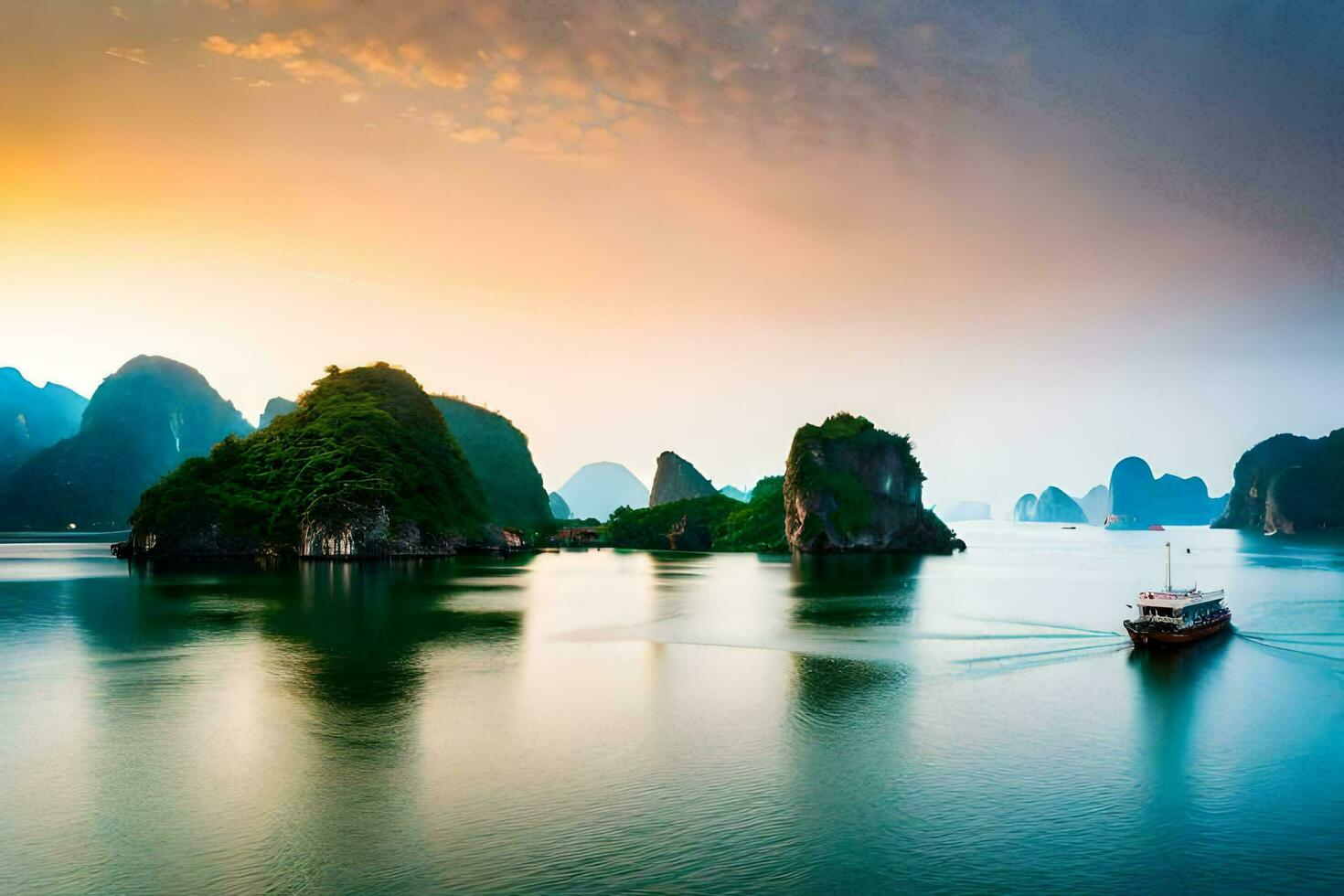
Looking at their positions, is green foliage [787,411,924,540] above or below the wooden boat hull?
above

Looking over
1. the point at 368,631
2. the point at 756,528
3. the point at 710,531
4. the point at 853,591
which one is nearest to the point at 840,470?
the point at 756,528

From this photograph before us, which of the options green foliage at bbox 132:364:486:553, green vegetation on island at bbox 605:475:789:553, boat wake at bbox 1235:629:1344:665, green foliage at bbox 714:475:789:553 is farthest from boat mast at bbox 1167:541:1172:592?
green vegetation on island at bbox 605:475:789:553

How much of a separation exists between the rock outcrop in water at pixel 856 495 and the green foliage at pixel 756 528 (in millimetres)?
10149

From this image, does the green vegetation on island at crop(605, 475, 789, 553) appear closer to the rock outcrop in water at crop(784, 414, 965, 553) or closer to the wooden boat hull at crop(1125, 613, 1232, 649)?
the rock outcrop in water at crop(784, 414, 965, 553)

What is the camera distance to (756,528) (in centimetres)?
18500

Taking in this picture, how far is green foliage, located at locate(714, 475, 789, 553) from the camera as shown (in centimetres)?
17900

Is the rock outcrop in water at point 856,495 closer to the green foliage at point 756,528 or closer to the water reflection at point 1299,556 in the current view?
the green foliage at point 756,528

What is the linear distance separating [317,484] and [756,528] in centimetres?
9640

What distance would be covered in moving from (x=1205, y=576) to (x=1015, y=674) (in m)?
76.4

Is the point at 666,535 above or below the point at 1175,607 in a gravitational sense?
below

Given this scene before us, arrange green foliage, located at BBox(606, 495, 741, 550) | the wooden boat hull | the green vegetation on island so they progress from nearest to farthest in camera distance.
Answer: the wooden boat hull → the green vegetation on island → green foliage, located at BBox(606, 495, 741, 550)

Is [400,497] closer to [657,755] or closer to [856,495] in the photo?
[856,495]

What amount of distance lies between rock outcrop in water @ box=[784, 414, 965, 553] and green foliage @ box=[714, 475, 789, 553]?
10.1 m

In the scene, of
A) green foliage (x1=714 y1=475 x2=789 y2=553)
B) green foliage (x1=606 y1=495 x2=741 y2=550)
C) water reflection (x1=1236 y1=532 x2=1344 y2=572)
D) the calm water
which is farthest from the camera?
green foliage (x1=606 y1=495 x2=741 y2=550)
